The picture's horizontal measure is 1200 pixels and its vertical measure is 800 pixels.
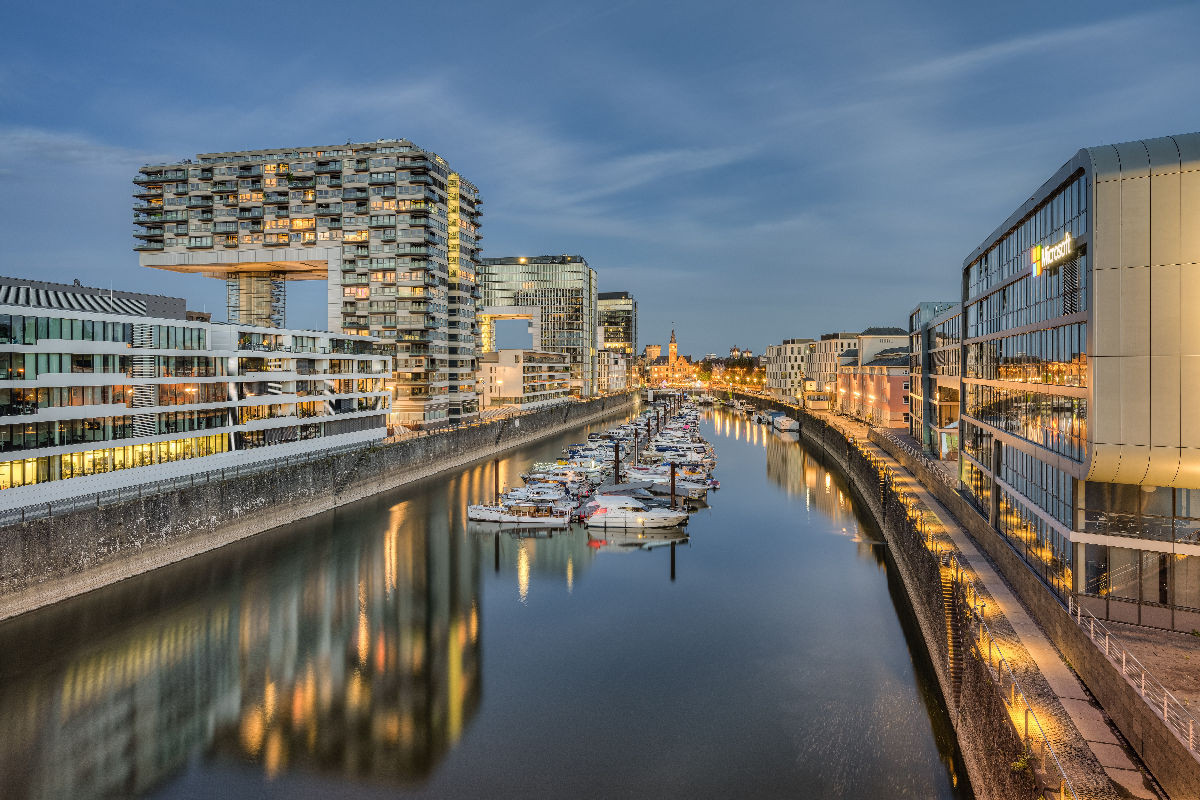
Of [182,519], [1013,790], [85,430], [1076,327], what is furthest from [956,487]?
[85,430]

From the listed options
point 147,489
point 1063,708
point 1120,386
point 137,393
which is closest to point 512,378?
point 137,393

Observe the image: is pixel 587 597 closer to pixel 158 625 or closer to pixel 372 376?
pixel 158 625

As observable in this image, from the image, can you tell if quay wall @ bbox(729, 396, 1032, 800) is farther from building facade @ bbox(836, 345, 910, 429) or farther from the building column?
the building column

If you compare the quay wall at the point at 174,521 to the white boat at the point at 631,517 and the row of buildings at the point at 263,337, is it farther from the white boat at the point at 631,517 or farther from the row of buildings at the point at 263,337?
the white boat at the point at 631,517

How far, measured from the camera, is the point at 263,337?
63.3m

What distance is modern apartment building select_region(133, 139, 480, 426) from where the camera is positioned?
104 m

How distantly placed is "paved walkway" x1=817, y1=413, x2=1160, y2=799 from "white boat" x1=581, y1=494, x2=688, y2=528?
29.3 metres

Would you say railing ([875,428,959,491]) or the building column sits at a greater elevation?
the building column

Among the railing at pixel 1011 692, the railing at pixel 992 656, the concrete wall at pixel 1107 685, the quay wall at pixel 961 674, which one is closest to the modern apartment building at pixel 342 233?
the quay wall at pixel 961 674

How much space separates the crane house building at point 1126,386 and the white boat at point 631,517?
1285 inches

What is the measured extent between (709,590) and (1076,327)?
84.1ft

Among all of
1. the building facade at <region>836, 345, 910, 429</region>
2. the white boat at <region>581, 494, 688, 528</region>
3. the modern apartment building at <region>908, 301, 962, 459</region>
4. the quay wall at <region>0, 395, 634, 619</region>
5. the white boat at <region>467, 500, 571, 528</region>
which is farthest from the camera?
the building facade at <region>836, 345, 910, 429</region>

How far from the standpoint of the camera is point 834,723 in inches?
1051

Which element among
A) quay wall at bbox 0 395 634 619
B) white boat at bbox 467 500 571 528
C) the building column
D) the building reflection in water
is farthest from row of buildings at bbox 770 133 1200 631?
the building column
